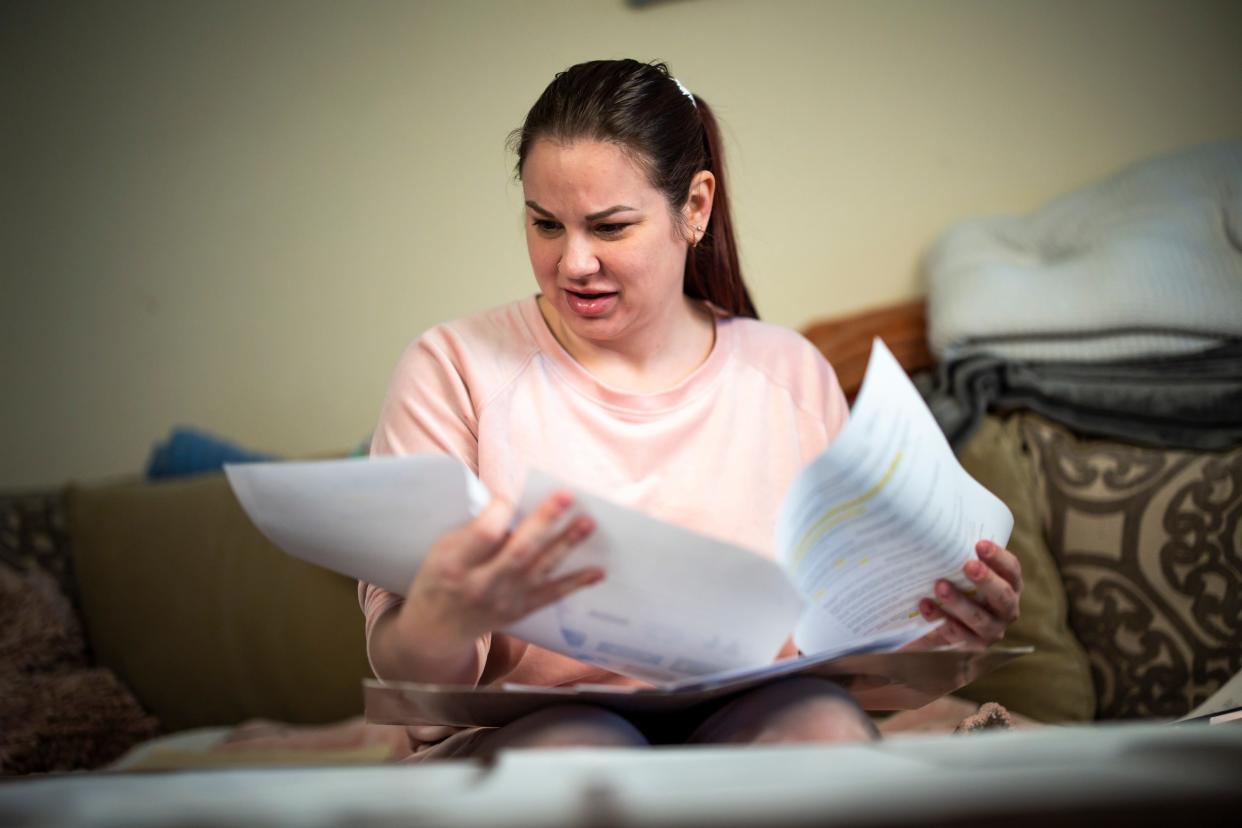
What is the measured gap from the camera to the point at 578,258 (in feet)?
3.02

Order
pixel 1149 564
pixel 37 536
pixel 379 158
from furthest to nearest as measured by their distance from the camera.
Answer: pixel 37 536 < pixel 379 158 < pixel 1149 564

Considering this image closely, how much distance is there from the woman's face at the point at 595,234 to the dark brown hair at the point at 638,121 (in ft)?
0.05

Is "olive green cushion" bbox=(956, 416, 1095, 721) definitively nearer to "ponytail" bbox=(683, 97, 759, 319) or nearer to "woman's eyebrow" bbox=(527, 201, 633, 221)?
"ponytail" bbox=(683, 97, 759, 319)

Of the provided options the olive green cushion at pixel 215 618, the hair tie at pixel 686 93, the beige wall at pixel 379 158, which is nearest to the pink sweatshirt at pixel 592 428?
the hair tie at pixel 686 93

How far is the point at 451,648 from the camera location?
73 cm

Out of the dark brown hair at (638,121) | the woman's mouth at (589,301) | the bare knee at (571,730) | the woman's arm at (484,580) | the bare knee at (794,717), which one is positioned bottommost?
the bare knee at (794,717)

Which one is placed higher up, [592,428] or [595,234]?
[595,234]

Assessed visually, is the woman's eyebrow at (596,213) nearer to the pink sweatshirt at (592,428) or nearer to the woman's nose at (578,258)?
the woman's nose at (578,258)

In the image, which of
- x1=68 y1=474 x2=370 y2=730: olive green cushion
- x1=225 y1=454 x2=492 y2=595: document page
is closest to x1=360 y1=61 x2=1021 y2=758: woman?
x1=225 y1=454 x2=492 y2=595: document page

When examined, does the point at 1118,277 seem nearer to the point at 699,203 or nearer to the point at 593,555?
the point at 699,203

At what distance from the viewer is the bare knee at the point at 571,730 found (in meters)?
0.69

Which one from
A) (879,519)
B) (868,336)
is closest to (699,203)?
(879,519)

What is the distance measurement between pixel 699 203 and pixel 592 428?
0.86ft

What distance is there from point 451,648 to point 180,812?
0.27 m
